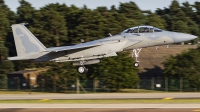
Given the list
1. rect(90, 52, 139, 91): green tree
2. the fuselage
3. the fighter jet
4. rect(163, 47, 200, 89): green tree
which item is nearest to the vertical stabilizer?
the fighter jet

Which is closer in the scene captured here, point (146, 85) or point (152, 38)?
point (152, 38)

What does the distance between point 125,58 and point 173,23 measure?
53350 mm

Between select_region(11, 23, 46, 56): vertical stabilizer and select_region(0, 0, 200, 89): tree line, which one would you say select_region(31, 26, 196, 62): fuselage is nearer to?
select_region(11, 23, 46, 56): vertical stabilizer

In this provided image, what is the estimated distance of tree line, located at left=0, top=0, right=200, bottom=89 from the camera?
225ft

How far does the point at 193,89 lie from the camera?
214 feet

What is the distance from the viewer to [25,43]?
44719 mm

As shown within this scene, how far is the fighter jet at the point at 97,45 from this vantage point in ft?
135

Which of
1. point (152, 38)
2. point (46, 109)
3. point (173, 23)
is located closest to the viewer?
point (46, 109)

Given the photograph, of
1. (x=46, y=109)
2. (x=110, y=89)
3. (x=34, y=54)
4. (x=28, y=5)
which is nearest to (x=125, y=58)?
(x=110, y=89)

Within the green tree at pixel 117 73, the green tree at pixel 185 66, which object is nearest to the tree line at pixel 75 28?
the green tree at pixel 117 73

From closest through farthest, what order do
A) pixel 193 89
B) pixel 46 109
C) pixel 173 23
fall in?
pixel 46 109, pixel 193 89, pixel 173 23

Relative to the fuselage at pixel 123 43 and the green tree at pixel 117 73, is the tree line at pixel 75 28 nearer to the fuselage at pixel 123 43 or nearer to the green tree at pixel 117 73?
the green tree at pixel 117 73

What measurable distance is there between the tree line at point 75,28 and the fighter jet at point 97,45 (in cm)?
2302

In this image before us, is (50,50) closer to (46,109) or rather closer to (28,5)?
(46,109)
